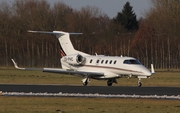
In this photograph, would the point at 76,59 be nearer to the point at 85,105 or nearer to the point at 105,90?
the point at 105,90

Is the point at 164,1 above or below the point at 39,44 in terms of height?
above

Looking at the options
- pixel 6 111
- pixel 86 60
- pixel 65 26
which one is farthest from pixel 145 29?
pixel 6 111

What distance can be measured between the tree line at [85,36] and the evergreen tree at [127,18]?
5.71 meters

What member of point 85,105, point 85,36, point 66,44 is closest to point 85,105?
point 85,105

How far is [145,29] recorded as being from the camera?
107 m

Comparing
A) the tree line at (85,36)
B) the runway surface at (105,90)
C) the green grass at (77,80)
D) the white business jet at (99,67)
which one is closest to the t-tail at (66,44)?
the white business jet at (99,67)

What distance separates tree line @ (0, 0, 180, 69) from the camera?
95.1m

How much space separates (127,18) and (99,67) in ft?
263

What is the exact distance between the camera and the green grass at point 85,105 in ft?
80.9

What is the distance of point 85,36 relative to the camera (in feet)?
351

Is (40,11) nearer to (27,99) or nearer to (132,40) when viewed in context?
(132,40)

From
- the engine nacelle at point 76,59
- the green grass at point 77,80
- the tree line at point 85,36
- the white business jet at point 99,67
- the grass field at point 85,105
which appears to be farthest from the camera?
the tree line at point 85,36

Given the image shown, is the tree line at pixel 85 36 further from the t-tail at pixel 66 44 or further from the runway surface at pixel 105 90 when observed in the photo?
the runway surface at pixel 105 90

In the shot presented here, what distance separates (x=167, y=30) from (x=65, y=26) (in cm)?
1956
